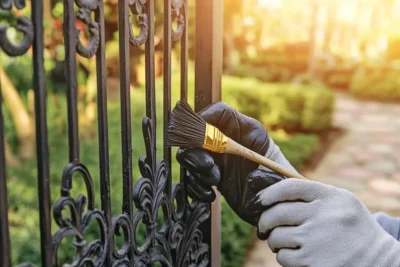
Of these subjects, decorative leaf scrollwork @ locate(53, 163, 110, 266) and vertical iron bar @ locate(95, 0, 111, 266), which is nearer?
decorative leaf scrollwork @ locate(53, 163, 110, 266)

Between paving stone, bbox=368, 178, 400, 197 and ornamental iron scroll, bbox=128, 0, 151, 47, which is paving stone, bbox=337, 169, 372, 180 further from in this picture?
ornamental iron scroll, bbox=128, 0, 151, 47

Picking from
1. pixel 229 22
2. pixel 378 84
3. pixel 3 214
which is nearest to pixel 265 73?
pixel 229 22

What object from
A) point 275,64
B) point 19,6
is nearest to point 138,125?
point 19,6

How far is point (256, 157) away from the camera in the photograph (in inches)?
40.2

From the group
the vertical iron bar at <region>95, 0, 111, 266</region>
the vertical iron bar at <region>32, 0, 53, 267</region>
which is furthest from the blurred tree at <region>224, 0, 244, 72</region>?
the vertical iron bar at <region>32, 0, 53, 267</region>

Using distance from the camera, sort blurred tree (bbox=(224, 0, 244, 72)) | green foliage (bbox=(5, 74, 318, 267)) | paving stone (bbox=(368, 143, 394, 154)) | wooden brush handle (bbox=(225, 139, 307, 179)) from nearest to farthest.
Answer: wooden brush handle (bbox=(225, 139, 307, 179))
green foliage (bbox=(5, 74, 318, 267))
paving stone (bbox=(368, 143, 394, 154))
blurred tree (bbox=(224, 0, 244, 72))

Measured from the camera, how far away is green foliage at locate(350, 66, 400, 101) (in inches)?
475

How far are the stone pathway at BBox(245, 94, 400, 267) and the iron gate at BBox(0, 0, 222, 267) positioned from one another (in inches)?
123

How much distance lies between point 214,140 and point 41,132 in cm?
34

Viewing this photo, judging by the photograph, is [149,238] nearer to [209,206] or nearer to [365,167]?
[209,206]

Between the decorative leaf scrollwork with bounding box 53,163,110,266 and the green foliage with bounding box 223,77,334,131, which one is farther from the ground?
the decorative leaf scrollwork with bounding box 53,163,110,266

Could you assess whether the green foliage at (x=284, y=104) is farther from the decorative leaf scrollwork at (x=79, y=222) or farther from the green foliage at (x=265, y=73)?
the decorative leaf scrollwork at (x=79, y=222)

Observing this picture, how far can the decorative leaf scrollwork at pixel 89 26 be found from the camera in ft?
2.53

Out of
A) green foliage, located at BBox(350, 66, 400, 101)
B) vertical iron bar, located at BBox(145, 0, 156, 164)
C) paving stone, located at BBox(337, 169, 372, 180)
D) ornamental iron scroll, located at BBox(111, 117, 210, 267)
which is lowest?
paving stone, located at BBox(337, 169, 372, 180)
